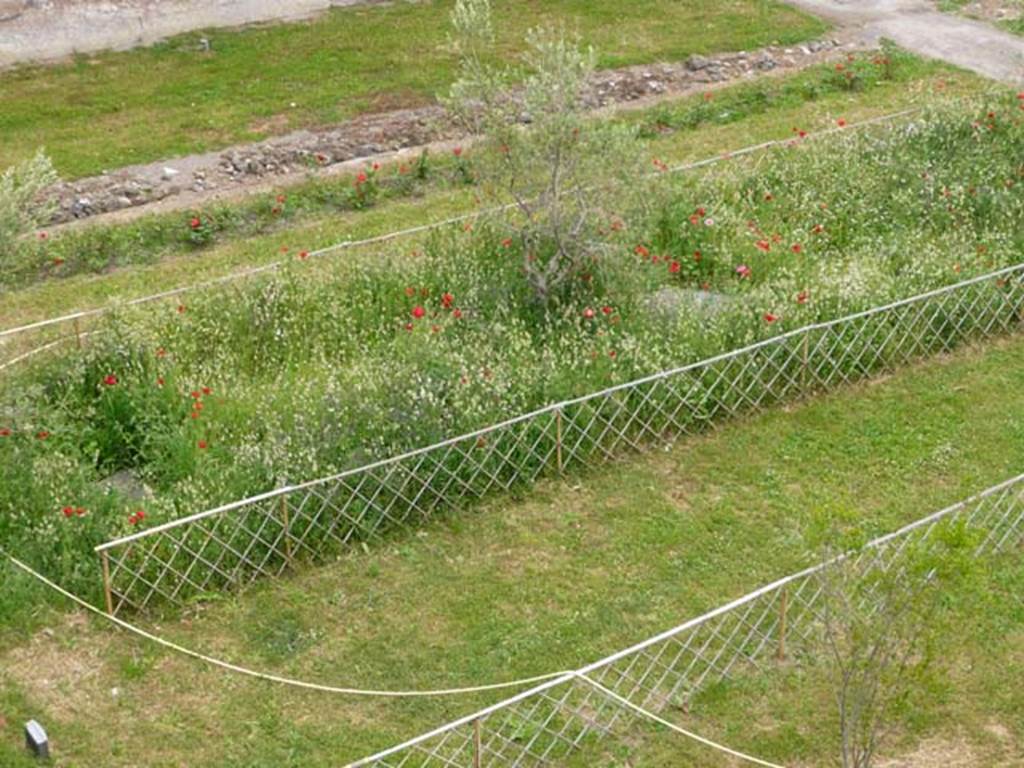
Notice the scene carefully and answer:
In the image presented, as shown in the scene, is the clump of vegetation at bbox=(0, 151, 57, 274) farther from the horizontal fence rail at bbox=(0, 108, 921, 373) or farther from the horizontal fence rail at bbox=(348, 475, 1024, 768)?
the horizontal fence rail at bbox=(348, 475, 1024, 768)

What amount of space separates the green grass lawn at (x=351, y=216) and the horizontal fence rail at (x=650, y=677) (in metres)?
6.68

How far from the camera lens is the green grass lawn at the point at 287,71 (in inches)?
853

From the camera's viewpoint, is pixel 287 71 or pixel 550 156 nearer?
pixel 550 156

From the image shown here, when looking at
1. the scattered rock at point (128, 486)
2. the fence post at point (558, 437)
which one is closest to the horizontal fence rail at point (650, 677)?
the fence post at point (558, 437)

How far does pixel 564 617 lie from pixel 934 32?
55.1 ft

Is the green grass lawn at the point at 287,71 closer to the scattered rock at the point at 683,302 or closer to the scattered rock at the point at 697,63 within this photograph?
the scattered rock at the point at 697,63

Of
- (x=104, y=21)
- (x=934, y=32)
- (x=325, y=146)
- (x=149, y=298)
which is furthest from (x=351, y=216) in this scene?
(x=934, y=32)

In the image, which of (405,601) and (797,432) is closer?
(405,601)

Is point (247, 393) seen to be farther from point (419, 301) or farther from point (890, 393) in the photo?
point (890, 393)

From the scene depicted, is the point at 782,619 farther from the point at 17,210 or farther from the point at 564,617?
the point at 17,210

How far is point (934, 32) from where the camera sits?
25703mm

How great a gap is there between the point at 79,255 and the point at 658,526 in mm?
8234

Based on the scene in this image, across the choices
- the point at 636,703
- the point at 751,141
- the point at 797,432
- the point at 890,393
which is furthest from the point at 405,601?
the point at 751,141

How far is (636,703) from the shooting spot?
11070mm
